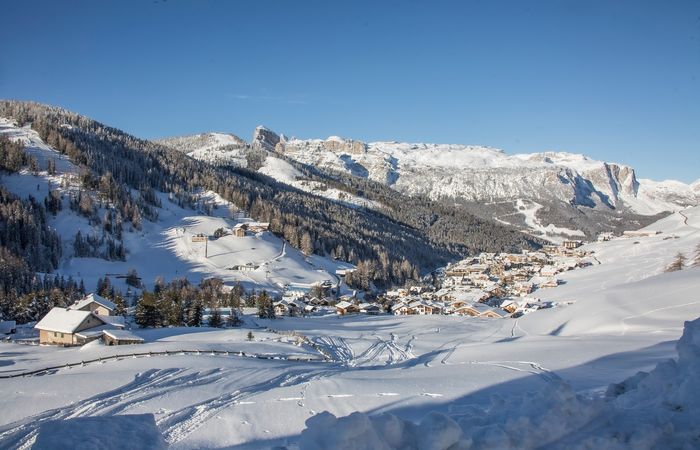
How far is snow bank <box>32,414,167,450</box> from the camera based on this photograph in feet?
14.5

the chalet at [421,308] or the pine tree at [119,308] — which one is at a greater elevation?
the pine tree at [119,308]

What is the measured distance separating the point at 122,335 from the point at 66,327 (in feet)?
16.5

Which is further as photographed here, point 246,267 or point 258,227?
point 258,227

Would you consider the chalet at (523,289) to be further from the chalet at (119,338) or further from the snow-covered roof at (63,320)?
the snow-covered roof at (63,320)

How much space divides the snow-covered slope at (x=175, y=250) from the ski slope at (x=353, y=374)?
35.2 metres

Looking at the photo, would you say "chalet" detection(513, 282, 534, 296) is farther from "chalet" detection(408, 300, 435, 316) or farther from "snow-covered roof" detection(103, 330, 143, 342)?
"snow-covered roof" detection(103, 330, 143, 342)

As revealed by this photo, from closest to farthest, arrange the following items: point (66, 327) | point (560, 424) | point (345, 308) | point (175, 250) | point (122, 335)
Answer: point (560, 424) < point (122, 335) < point (66, 327) < point (345, 308) < point (175, 250)

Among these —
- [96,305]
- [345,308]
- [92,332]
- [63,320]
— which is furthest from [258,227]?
[92,332]

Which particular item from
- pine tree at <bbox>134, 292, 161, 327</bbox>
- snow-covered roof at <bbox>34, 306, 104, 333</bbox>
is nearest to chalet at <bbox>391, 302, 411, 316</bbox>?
pine tree at <bbox>134, 292, 161, 327</bbox>

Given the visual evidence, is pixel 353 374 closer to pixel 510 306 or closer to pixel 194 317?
pixel 194 317

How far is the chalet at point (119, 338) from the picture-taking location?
29.4 metres

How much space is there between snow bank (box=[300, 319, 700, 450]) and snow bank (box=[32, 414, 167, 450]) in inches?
68.9

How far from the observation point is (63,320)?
32.1 metres

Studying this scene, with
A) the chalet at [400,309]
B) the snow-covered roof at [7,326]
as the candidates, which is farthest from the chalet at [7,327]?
the chalet at [400,309]
